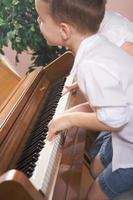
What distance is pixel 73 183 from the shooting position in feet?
3.75

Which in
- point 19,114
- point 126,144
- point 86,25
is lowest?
point 126,144

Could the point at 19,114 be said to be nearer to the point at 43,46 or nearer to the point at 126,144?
the point at 126,144

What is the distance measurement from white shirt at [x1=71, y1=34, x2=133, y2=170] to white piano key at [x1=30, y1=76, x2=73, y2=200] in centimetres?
20

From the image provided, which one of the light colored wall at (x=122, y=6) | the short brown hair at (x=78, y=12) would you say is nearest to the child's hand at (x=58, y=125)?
the short brown hair at (x=78, y=12)

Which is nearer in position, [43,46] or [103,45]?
[103,45]

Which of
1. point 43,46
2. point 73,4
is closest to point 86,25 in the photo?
point 73,4

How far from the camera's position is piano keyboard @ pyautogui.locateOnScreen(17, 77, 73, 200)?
991 mm

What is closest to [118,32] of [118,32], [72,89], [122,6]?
[118,32]

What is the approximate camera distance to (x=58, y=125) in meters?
1.22

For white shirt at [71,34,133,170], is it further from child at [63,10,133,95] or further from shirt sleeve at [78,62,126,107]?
child at [63,10,133,95]

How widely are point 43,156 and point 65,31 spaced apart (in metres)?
0.40

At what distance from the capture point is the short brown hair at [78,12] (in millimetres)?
1099

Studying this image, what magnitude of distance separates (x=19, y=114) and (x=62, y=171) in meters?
0.31

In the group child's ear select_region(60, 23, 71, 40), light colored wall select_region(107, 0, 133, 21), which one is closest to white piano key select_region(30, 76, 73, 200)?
child's ear select_region(60, 23, 71, 40)
